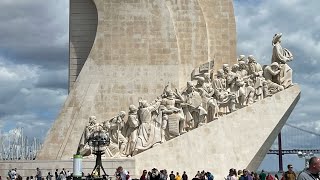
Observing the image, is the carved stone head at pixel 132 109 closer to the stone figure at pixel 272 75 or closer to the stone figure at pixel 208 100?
the stone figure at pixel 208 100

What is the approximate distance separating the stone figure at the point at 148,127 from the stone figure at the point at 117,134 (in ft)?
1.55

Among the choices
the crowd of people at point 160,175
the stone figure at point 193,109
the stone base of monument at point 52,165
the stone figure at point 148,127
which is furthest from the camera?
the stone figure at point 193,109

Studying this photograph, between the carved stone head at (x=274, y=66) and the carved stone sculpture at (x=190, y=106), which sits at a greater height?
the carved stone head at (x=274, y=66)

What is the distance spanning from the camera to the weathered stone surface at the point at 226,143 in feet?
54.3

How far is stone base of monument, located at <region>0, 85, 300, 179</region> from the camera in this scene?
16453 millimetres

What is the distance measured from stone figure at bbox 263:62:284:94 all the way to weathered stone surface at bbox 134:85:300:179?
21 centimetres

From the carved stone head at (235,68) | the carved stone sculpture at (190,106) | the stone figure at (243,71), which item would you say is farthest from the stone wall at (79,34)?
the stone figure at (243,71)

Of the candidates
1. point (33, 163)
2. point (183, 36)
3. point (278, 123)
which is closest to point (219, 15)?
point (183, 36)

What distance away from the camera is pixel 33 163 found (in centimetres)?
1630

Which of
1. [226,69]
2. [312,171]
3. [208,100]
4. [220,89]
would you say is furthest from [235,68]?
[312,171]

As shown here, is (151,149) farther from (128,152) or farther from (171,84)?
(171,84)

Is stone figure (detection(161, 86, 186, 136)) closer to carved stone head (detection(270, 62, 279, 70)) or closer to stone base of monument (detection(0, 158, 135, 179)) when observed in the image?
stone base of monument (detection(0, 158, 135, 179))

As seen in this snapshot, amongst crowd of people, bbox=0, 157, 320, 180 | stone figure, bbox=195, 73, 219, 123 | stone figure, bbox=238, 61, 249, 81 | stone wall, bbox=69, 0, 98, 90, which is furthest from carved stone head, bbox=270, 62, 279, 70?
stone wall, bbox=69, 0, 98, 90

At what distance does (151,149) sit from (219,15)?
5.36m
